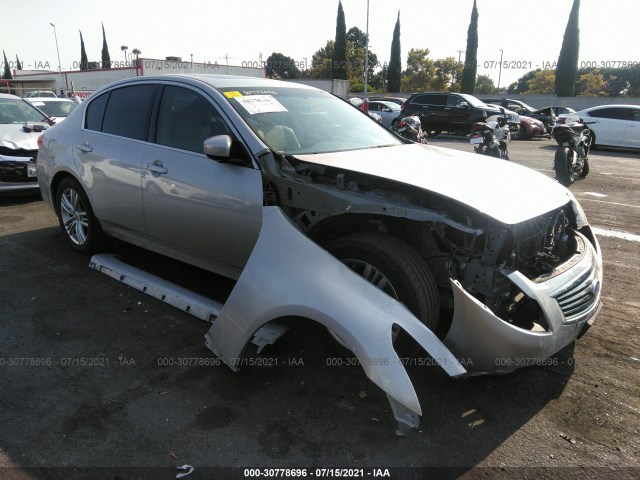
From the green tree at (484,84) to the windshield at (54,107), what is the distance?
6515 centimetres

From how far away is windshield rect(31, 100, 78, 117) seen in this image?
35.9 feet

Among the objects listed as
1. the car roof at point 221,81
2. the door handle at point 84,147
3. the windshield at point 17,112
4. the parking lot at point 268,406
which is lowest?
the parking lot at point 268,406

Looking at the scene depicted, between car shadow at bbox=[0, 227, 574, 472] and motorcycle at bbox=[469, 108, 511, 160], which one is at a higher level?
motorcycle at bbox=[469, 108, 511, 160]

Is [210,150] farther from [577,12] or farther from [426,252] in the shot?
[577,12]

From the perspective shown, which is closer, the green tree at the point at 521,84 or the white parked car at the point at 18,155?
the white parked car at the point at 18,155

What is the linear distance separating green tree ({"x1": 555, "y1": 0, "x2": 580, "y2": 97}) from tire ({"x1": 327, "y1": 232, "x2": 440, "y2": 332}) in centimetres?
3857

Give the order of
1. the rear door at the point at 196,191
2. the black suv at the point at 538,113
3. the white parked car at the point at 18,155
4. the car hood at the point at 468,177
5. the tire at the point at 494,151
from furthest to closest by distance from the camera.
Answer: the black suv at the point at 538,113 → the tire at the point at 494,151 → the white parked car at the point at 18,155 → the rear door at the point at 196,191 → the car hood at the point at 468,177

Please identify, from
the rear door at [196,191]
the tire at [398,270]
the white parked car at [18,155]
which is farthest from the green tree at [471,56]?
the tire at [398,270]

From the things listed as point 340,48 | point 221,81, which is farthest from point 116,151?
point 340,48

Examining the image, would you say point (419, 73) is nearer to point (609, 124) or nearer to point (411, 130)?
point (609, 124)

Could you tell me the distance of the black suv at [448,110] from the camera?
59.5ft

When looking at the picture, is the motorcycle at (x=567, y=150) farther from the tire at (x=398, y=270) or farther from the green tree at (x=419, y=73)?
the green tree at (x=419, y=73)

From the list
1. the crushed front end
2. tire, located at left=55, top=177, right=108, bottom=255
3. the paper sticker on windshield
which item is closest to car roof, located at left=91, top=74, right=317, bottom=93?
the paper sticker on windshield

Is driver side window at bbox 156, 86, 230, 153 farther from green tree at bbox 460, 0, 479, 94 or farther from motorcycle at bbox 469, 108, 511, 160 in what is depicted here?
green tree at bbox 460, 0, 479, 94
